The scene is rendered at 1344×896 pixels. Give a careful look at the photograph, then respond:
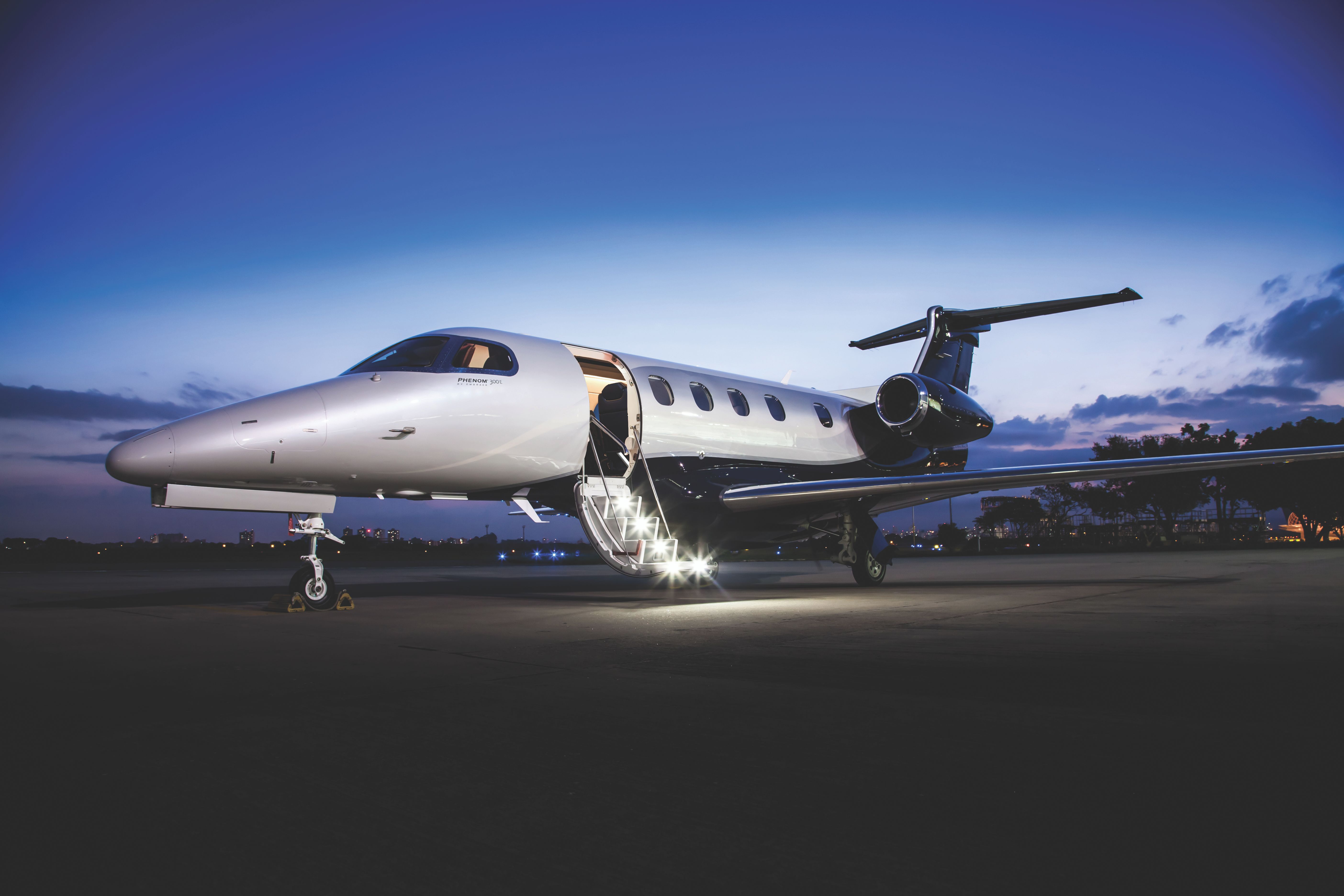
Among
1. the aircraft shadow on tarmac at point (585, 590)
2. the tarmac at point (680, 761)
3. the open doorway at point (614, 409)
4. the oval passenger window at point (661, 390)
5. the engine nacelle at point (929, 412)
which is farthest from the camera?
the engine nacelle at point (929, 412)

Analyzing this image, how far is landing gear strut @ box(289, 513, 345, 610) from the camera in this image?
9.27 m

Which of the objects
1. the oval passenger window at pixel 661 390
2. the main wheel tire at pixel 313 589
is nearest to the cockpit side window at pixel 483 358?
the oval passenger window at pixel 661 390

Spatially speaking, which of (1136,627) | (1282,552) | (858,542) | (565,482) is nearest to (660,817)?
(1136,627)

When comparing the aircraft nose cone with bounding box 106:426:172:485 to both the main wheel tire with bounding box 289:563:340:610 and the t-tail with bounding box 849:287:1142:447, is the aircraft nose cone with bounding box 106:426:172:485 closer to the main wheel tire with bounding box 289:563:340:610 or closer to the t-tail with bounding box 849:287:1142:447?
the main wheel tire with bounding box 289:563:340:610

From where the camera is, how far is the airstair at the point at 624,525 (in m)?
10.2

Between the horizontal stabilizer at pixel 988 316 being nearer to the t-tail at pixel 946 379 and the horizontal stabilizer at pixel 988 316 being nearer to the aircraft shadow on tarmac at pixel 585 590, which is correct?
the t-tail at pixel 946 379

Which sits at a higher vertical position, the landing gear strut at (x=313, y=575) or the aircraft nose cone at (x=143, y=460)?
the aircraft nose cone at (x=143, y=460)

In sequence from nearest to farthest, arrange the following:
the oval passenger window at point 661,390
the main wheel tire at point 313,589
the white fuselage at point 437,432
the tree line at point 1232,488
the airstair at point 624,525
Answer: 1. the white fuselage at point 437,432
2. the main wheel tire at point 313,589
3. the airstair at point 624,525
4. the oval passenger window at point 661,390
5. the tree line at point 1232,488

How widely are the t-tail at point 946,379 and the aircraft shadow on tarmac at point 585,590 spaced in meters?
2.68

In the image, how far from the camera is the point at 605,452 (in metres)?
11.9

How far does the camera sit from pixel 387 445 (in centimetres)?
895

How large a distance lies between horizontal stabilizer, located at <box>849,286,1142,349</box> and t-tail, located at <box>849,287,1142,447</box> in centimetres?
1

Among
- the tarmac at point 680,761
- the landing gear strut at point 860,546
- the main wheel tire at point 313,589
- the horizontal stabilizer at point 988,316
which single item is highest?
the horizontal stabilizer at point 988,316

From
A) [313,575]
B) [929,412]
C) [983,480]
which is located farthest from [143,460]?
[929,412]
